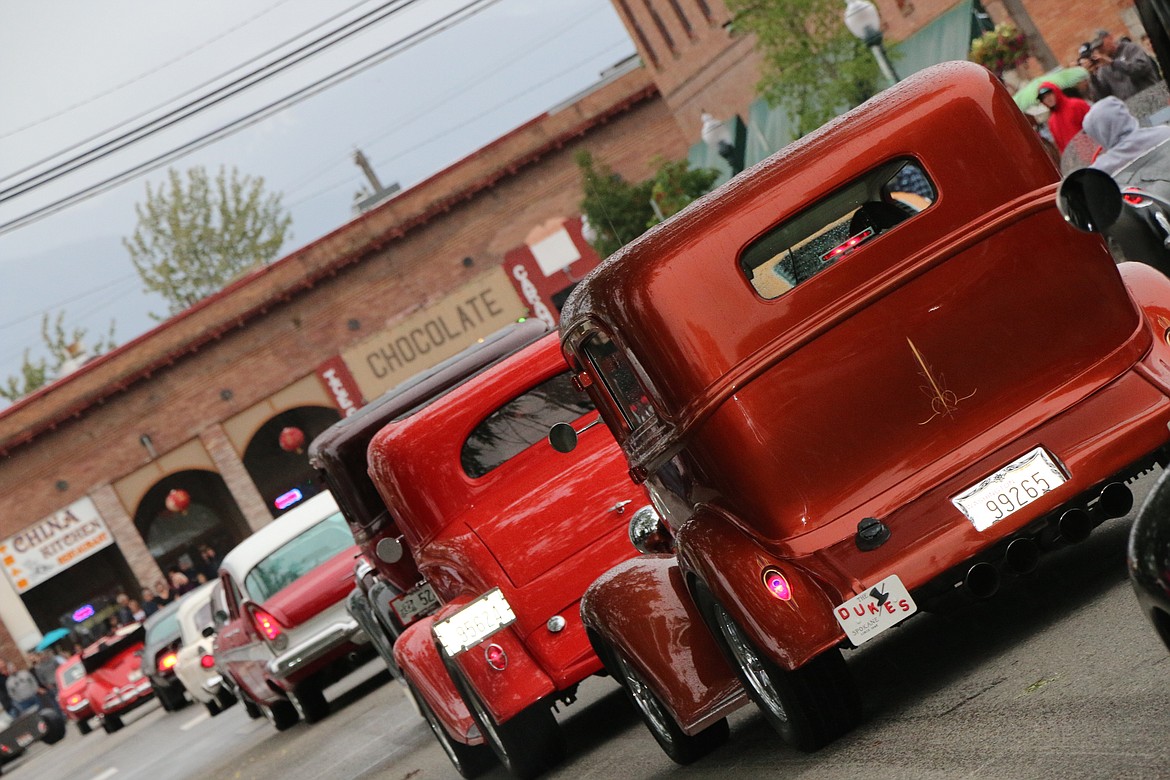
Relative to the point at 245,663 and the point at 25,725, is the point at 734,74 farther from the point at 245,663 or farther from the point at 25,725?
the point at 245,663

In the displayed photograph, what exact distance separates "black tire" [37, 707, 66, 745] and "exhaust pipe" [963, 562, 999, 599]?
3737cm

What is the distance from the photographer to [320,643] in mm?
16969

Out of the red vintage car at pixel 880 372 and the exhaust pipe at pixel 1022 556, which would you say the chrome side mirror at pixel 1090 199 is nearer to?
the red vintage car at pixel 880 372

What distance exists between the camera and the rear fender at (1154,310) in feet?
20.5

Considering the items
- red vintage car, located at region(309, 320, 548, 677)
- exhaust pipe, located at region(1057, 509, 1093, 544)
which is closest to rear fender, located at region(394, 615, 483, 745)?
red vintage car, located at region(309, 320, 548, 677)

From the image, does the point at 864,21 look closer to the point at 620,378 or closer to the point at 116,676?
the point at 620,378

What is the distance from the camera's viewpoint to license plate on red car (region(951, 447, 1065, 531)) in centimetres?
600

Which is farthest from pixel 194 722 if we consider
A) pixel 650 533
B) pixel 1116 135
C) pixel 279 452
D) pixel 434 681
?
pixel 279 452

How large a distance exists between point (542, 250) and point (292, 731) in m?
30.6

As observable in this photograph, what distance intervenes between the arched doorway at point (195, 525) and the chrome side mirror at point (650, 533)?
149 feet

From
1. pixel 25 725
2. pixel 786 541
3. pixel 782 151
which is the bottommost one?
pixel 25 725

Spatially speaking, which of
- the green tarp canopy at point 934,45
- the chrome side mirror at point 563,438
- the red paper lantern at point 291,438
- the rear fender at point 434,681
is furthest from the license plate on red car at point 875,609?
the red paper lantern at point 291,438

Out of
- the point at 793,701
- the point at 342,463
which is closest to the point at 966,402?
the point at 793,701

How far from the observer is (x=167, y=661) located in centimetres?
2975
